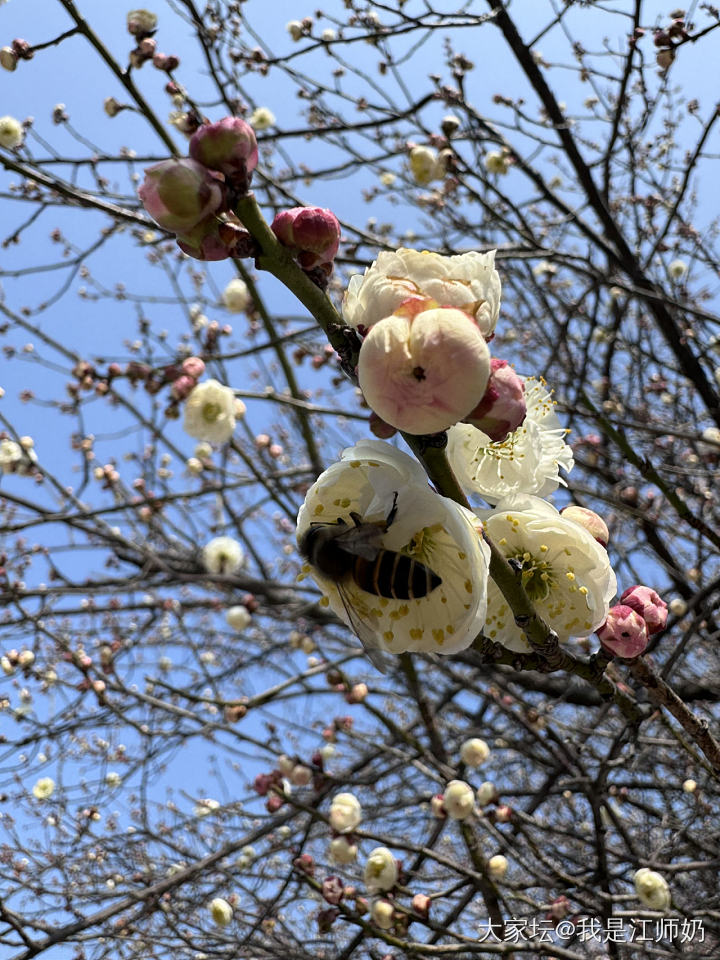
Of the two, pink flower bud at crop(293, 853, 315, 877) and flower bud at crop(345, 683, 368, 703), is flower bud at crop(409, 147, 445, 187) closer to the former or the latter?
flower bud at crop(345, 683, 368, 703)

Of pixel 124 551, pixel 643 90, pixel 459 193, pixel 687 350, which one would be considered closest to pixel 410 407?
pixel 643 90

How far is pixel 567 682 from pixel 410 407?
13.4ft

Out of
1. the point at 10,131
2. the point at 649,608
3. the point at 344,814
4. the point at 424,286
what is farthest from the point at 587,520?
the point at 10,131

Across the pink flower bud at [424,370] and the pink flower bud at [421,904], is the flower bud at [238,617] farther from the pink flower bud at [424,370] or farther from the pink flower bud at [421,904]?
the pink flower bud at [424,370]

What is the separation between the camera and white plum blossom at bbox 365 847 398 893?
9.05 feet

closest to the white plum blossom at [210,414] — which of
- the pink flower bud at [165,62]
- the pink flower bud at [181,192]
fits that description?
the pink flower bud at [165,62]

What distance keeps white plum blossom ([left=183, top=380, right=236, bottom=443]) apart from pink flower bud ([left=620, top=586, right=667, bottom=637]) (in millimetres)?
2151

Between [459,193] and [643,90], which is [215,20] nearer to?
[459,193]

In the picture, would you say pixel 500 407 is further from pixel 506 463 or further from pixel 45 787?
pixel 45 787

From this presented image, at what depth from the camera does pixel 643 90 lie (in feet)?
11.4

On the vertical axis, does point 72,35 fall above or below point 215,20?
below

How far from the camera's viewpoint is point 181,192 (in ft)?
3.08

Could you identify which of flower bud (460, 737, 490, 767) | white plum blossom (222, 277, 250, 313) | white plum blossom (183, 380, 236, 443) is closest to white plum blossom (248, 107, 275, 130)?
white plum blossom (222, 277, 250, 313)

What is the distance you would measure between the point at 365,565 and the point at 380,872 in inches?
83.4
